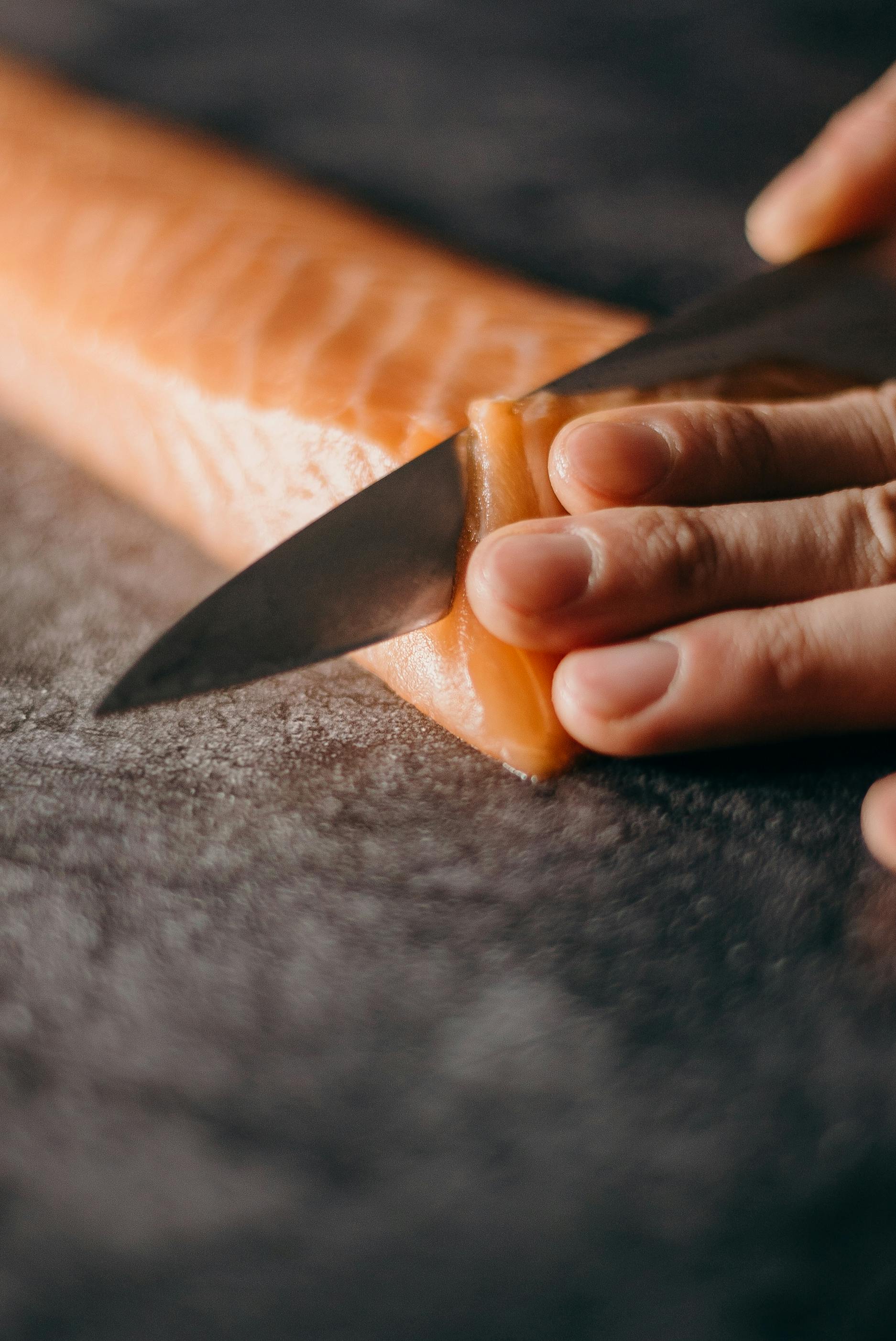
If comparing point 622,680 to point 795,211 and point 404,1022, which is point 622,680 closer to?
point 404,1022

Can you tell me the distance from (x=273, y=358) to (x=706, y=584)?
555 millimetres

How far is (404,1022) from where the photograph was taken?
30.5 inches

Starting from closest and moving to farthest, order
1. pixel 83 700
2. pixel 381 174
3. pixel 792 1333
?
pixel 792 1333, pixel 83 700, pixel 381 174

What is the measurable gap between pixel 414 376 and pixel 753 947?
67cm

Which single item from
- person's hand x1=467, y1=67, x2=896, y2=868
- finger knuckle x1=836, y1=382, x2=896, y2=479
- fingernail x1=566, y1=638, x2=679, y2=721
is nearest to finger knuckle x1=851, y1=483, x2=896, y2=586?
person's hand x1=467, y1=67, x2=896, y2=868

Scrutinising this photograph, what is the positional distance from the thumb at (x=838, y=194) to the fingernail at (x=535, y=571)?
0.68m

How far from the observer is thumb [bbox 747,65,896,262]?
1.34 m

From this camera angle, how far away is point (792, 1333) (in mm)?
641

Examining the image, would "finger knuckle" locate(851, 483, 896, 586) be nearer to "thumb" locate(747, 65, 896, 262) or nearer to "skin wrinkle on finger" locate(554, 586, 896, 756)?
"skin wrinkle on finger" locate(554, 586, 896, 756)

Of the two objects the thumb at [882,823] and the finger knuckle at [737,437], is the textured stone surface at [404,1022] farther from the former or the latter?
the finger knuckle at [737,437]

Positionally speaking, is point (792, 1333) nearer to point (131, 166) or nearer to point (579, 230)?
point (579, 230)

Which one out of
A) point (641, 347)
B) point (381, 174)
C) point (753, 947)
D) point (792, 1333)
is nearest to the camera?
point (792, 1333)

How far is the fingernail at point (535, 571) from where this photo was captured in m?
0.87

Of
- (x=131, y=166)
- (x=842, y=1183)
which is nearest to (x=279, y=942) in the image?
(x=842, y=1183)
